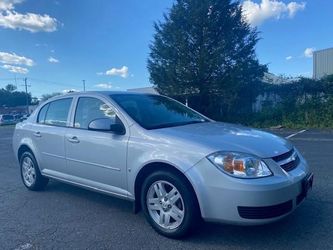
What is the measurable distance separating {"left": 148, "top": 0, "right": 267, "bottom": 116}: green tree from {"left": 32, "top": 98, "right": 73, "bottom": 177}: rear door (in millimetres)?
15486

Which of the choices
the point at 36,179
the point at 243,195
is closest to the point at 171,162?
the point at 243,195

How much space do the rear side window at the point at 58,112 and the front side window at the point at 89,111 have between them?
30cm

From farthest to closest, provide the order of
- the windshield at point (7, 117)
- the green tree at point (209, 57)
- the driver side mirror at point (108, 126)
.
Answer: the windshield at point (7, 117) < the green tree at point (209, 57) < the driver side mirror at point (108, 126)

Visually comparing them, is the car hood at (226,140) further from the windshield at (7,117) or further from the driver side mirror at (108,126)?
the windshield at (7,117)

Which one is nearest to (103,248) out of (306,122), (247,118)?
(306,122)

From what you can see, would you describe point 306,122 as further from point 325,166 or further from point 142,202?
point 142,202

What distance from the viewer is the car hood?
11.1 ft

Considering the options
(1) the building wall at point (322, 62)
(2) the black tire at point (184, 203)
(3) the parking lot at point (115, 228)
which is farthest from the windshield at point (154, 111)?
(1) the building wall at point (322, 62)

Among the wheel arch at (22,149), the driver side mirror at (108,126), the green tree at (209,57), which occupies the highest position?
the green tree at (209,57)

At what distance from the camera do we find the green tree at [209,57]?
66.5 ft

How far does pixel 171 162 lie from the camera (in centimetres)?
351

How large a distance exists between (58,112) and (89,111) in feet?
2.90

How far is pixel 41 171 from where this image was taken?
5.49 meters

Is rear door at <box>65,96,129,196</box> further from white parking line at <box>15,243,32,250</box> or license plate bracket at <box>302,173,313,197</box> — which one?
license plate bracket at <box>302,173,313,197</box>
